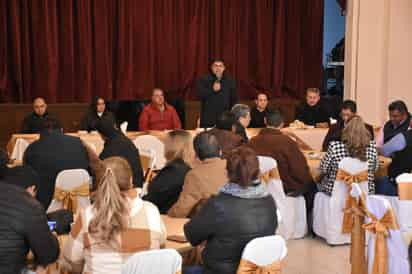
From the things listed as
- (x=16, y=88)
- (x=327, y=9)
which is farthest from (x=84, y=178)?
(x=327, y=9)

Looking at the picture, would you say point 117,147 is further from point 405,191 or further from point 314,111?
point 314,111

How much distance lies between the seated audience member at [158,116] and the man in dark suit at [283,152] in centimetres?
245

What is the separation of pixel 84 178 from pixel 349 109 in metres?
3.10

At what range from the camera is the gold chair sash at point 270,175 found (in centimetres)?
573

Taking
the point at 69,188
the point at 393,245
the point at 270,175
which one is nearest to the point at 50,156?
the point at 69,188

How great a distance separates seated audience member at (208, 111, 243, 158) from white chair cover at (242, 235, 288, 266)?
6.67ft

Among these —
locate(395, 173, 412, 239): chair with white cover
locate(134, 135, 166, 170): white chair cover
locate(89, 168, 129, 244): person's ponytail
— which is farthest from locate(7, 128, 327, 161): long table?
locate(89, 168, 129, 244): person's ponytail

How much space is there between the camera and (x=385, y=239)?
4.11 m

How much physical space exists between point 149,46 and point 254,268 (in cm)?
737

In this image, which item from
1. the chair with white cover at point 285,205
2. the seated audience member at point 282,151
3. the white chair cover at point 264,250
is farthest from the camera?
the seated audience member at point 282,151

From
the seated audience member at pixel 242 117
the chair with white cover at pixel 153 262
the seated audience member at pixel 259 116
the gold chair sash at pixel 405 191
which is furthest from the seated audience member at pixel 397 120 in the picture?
the chair with white cover at pixel 153 262

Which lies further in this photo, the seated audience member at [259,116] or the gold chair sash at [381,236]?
the seated audience member at [259,116]

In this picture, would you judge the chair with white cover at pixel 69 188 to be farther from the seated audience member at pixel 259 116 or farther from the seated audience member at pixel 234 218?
the seated audience member at pixel 259 116

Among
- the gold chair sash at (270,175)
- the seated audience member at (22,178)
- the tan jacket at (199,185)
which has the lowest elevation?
the gold chair sash at (270,175)
